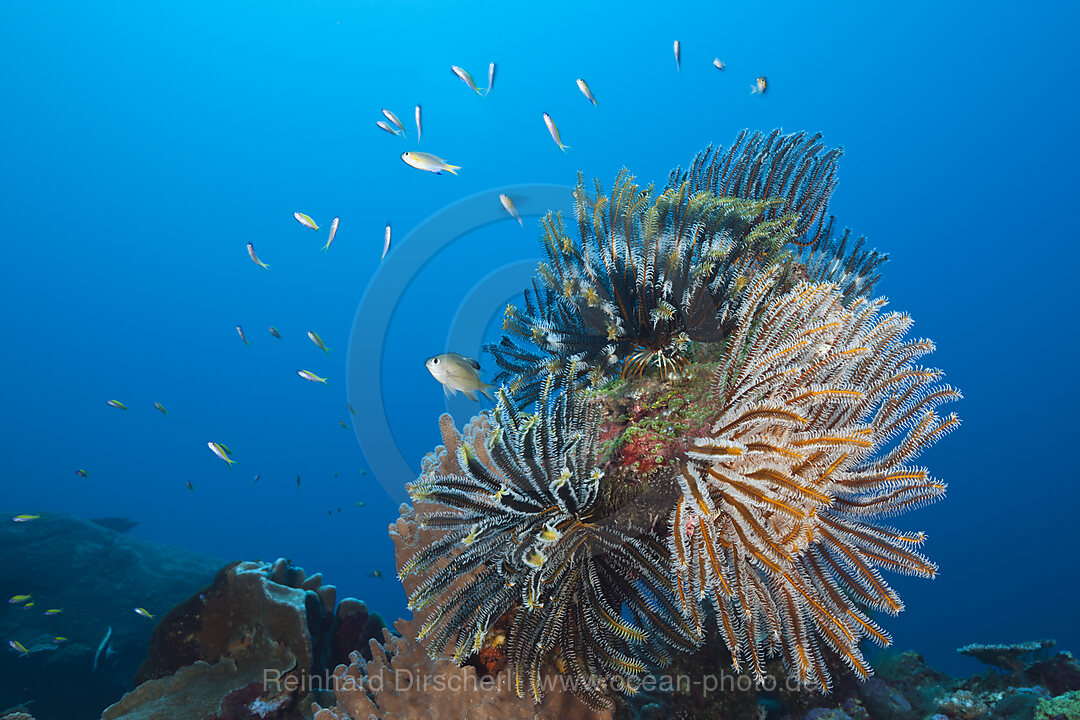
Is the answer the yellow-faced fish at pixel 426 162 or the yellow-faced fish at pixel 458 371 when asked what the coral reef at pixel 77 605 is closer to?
the yellow-faced fish at pixel 458 371

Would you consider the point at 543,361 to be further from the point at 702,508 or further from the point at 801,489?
the point at 801,489

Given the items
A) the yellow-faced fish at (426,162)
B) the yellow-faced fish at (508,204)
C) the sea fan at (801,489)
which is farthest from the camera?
the yellow-faced fish at (508,204)

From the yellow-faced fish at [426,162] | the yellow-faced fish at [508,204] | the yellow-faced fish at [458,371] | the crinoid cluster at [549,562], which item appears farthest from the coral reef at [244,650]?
the yellow-faced fish at [426,162]

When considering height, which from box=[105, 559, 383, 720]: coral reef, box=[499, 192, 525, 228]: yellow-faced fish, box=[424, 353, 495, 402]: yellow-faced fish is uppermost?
box=[499, 192, 525, 228]: yellow-faced fish

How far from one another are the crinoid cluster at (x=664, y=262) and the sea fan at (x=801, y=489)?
3.12 feet

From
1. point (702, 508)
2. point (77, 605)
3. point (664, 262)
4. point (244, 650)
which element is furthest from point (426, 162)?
point (77, 605)

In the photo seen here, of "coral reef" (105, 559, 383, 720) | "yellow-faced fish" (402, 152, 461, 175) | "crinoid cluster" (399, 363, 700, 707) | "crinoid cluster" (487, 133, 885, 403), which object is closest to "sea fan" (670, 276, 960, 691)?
"crinoid cluster" (399, 363, 700, 707)

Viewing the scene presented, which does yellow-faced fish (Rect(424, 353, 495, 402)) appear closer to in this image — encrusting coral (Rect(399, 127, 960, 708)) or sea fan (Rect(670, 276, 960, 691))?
encrusting coral (Rect(399, 127, 960, 708))

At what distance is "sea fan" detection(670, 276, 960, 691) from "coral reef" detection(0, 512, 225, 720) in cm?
1217

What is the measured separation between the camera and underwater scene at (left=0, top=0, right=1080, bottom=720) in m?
2.58

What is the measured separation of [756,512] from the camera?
2.34m

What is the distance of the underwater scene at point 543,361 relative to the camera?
8.46 ft

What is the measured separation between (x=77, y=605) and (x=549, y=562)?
1688 centimetres

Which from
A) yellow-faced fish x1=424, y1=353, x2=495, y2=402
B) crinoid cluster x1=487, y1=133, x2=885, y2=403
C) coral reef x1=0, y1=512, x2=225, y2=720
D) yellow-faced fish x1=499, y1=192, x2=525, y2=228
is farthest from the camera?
→ coral reef x1=0, y1=512, x2=225, y2=720
